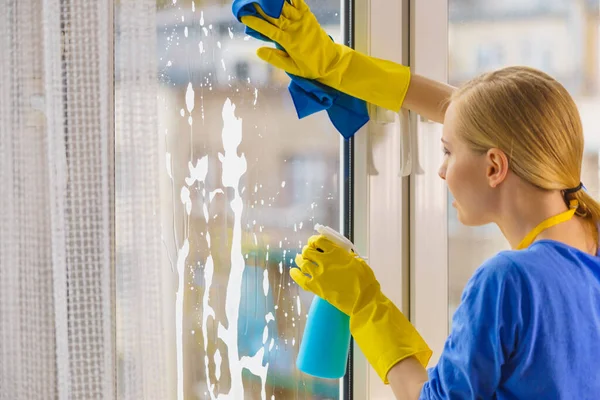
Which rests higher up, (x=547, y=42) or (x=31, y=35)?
(x=547, y=42)

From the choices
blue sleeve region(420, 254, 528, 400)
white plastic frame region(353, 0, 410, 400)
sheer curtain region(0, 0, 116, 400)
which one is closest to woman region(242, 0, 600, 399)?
blue sleeve region(420, 254, 528, 400)

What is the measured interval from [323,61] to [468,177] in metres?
0.29

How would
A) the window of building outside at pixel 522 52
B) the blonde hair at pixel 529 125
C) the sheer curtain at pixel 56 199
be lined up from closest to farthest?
1. the sheer curtain at pixel 56 199
2. the blonde hair at pixel 529 125
3. the window of building outside at pixel 522 52

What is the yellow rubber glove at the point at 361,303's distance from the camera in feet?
3.40

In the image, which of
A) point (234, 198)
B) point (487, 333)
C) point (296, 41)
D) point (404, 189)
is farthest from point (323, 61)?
point (487, 333)

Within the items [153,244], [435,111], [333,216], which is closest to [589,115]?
[435,111]

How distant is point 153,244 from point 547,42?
981mm

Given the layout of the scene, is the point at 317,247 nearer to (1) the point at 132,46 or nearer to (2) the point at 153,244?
(2) the point at 153,244

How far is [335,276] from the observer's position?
107cm

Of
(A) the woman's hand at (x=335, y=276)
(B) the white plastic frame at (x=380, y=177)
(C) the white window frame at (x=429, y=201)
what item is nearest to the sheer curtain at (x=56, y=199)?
(A) the woman's hand at (x=335, y=276)

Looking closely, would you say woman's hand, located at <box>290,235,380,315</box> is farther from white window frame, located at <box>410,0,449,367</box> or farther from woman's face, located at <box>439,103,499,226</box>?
white window frame, located at <box>410,0,449,367</box>

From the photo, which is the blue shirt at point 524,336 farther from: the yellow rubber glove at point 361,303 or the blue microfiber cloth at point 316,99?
the blue microfiber cloth at point 316,99

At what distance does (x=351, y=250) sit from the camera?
1.13m

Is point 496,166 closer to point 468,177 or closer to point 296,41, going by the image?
point 468,177
